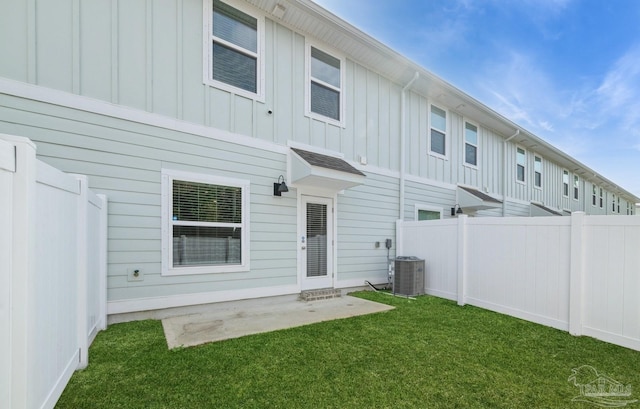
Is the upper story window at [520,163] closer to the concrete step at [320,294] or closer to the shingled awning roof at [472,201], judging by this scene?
the shingled awning roof at [472,201]

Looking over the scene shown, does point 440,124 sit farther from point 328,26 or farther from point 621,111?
point 621,111

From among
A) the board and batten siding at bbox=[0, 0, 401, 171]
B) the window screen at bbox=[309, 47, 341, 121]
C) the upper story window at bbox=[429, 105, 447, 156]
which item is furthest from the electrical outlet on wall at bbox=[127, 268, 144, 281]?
the upper story window at bbox=[429, 105, 447, 156]

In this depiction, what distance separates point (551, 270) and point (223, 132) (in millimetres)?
5586

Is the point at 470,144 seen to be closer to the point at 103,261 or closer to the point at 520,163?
the point at 520,163

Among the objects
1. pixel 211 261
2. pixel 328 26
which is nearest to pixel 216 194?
pixel 211 261

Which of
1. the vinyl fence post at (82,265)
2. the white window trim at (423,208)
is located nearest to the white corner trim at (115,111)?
the vinyl fence post at (82,265)

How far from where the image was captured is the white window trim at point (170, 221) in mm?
4434

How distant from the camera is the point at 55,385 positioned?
2061 mm

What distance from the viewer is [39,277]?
173 cm

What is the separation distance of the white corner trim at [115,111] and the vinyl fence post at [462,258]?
13.4ft

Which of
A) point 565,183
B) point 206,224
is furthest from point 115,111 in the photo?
point 565,183

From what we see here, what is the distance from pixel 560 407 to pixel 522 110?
1441cm

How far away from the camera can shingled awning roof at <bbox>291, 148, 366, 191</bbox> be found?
5.31 metres

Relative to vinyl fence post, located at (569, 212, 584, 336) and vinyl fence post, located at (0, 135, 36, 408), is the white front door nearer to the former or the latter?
vinyl fence post, located at (569, 212, 584, 336)
